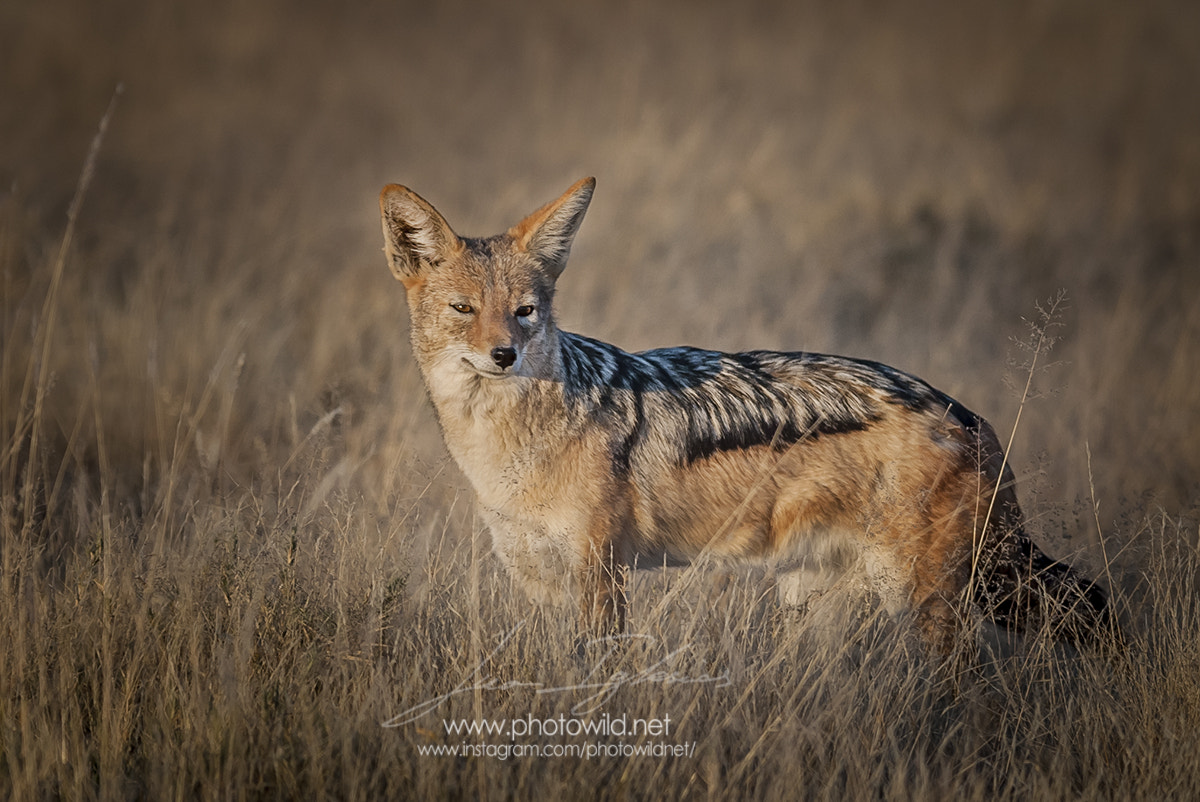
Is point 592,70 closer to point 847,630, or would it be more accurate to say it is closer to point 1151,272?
point 1151,272

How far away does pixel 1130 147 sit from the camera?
1535 cm

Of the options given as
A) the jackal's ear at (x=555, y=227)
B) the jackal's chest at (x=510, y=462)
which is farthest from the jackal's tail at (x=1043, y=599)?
the jackal's ear at (x=555, y=227)

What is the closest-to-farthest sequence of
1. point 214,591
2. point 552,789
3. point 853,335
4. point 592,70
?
point 552,789
point 214,591
point 853,335
point 592,70

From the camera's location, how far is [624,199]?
11.9 metres

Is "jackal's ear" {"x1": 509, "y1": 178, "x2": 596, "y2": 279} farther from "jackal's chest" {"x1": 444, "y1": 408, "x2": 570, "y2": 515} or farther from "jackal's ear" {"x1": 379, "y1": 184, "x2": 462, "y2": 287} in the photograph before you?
"jackal's chest" {"x1": 444, "y1": 408, "x2": 570, "y2": 515}

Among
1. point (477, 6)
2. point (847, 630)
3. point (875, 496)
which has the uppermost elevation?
point (477, 6)

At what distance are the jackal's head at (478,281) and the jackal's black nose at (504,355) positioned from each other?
Answer: 0.02 metres

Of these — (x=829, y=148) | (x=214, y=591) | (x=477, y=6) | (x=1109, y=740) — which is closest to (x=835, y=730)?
(x=1109, y=740)

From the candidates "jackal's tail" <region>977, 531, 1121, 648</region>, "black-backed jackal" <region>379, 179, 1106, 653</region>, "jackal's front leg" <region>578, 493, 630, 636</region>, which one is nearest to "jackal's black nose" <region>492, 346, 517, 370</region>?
"black-backed jackal" <region>379, 179, 1106, 653</region>

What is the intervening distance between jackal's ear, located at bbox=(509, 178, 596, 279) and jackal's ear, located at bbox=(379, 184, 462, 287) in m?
0.34

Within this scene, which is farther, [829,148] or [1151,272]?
[829,148]

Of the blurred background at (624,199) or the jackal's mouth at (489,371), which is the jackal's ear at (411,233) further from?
the blurred background at (624,199)

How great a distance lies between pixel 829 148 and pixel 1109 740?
11924 mm

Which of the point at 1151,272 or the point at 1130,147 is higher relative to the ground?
the point at 1130,147
